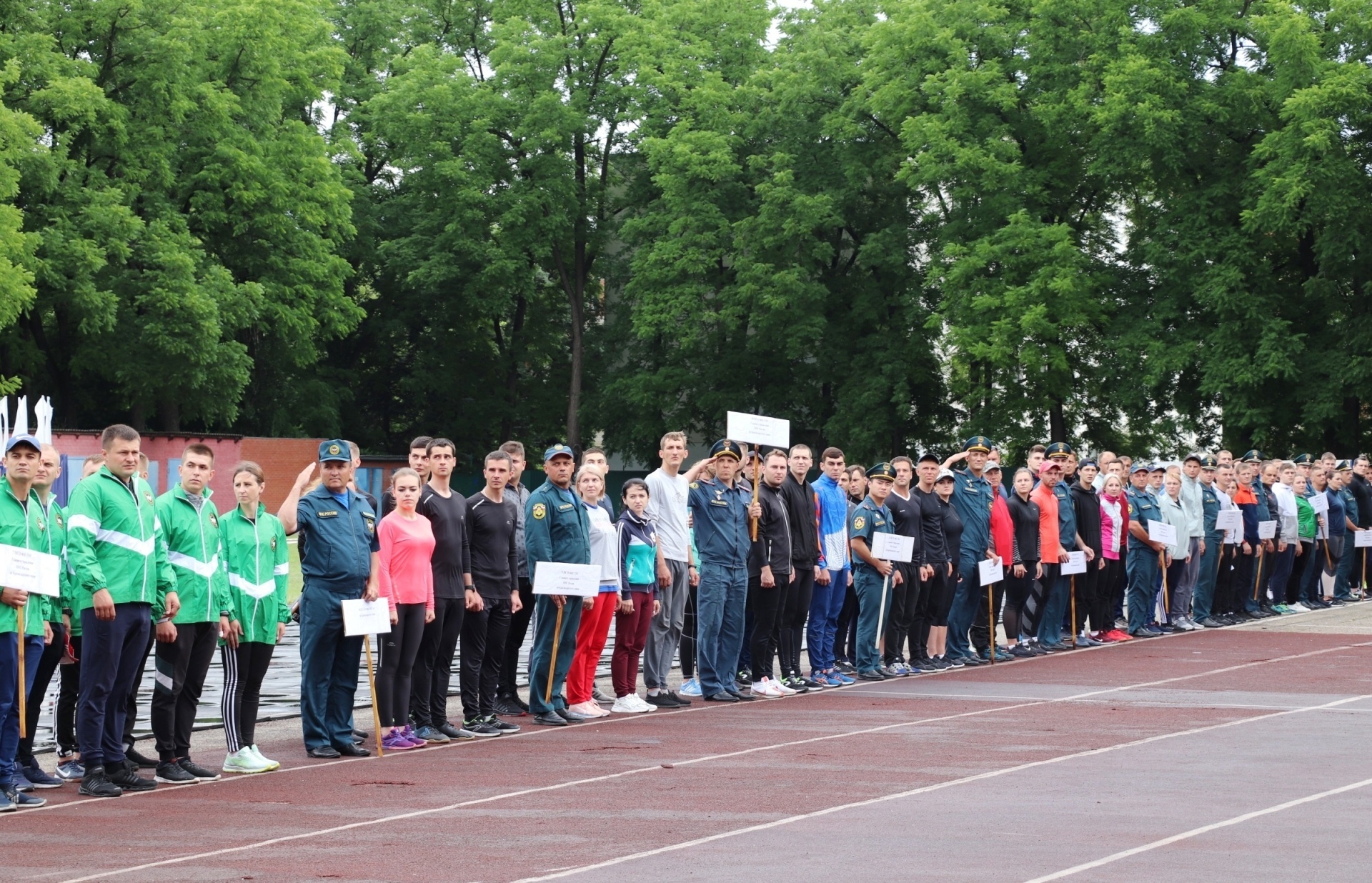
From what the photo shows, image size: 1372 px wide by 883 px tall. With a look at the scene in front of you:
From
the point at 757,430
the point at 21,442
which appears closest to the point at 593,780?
the point at 21,442

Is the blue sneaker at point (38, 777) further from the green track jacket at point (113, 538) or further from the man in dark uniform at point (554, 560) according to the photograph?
the man in dark uniform at point (554, 560)

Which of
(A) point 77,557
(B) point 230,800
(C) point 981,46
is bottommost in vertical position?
(B) point 230,800

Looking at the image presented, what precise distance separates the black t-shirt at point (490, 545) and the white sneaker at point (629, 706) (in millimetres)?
1447

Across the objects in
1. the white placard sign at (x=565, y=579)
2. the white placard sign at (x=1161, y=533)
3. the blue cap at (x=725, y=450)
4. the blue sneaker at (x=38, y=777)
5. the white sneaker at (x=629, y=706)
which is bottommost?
the blue sneaker at (x=38, y=777)

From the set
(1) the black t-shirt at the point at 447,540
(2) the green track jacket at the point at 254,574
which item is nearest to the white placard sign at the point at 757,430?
(1) the black t-shirt at the point at 447,540

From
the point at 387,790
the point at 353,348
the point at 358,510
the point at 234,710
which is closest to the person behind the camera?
the point at 387,790

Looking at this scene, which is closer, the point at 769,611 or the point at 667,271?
the point at 769,611

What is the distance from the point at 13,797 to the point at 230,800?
1105mm

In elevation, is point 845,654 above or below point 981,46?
below

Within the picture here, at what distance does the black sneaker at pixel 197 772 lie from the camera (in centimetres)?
1084

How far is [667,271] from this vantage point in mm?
47812

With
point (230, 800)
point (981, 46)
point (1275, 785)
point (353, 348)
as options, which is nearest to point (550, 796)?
point (230, 800)

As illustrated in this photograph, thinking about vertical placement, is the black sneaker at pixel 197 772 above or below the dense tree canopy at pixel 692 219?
below

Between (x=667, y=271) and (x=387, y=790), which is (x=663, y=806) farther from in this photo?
(x=667, y=271)
